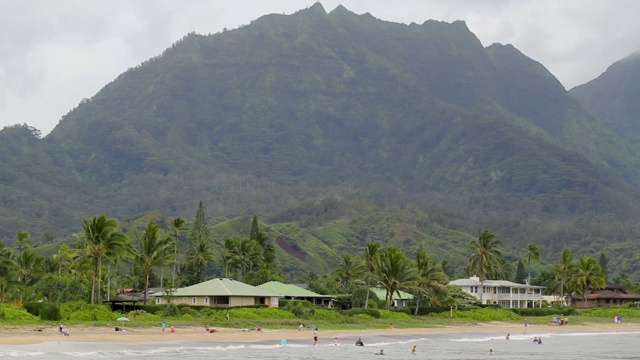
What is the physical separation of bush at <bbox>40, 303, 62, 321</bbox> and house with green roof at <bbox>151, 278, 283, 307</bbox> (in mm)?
17893

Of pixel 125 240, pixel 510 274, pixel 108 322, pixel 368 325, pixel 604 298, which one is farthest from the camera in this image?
pixel 510 274

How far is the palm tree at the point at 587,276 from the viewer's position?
4813 inches

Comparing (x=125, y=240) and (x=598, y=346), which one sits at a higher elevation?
(x=125, y=240)

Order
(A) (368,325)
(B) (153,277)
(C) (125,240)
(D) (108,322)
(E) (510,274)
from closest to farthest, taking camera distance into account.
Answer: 1. (D) (108,322)
2. (C) (125,240)
3. (A) (368,325)
4. (B) (153,277)
5. (E) (510,274)

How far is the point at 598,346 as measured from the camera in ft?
225

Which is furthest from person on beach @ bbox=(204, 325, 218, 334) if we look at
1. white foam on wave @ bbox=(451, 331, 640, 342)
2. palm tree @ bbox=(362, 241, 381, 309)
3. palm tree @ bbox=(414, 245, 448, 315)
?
palm tree @ bbox=(414, 245, 448, 315)

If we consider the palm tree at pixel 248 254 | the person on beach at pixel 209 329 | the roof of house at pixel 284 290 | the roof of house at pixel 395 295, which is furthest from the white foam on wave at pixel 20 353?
the palm tree at pixel 248 254

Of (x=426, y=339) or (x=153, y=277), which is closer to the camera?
(x=426, y=339)

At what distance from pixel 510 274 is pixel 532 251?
3172 centimetres

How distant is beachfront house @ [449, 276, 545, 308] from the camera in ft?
417

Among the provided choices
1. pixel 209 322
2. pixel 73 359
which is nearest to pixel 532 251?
pixel 209 322

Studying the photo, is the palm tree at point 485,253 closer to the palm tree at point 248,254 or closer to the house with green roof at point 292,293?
the house with green roof at point 292,293

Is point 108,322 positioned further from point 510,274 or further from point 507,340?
point 510,274

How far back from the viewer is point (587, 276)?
12269 cm
